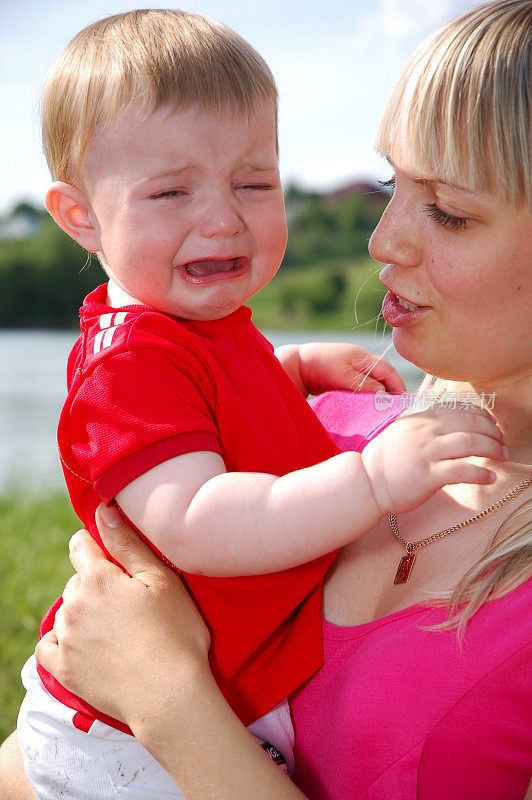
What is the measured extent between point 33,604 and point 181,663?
233 cm

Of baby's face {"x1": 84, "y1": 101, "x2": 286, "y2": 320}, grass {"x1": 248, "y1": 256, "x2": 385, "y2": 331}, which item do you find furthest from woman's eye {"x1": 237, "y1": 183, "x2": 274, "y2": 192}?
grass {"x1": 248, "y1": 256, "x2": 385, "y2": 331}

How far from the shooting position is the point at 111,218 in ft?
4.50

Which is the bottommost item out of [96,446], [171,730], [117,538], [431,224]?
[171,730]

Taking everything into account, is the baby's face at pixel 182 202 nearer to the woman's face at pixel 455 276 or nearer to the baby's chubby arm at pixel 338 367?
the woman's face at pixel 455 276

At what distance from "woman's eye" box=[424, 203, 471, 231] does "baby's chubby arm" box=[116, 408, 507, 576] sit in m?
0.34

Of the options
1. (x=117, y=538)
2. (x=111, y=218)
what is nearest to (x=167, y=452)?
(x=117, y=538)

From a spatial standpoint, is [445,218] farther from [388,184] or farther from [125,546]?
[125,546]

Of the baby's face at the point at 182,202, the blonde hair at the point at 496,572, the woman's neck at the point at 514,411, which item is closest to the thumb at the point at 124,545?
the baby's face at the point at 182,202

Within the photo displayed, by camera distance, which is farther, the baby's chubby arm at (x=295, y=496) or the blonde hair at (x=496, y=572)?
the blonde hair at (x=496, y=572)

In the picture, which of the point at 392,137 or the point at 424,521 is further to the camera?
the point at 424,521

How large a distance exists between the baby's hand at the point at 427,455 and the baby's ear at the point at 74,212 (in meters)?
0.63

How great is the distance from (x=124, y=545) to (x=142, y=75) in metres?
0.78

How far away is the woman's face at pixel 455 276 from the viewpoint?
1360mm

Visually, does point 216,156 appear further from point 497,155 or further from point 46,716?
point 46,716
